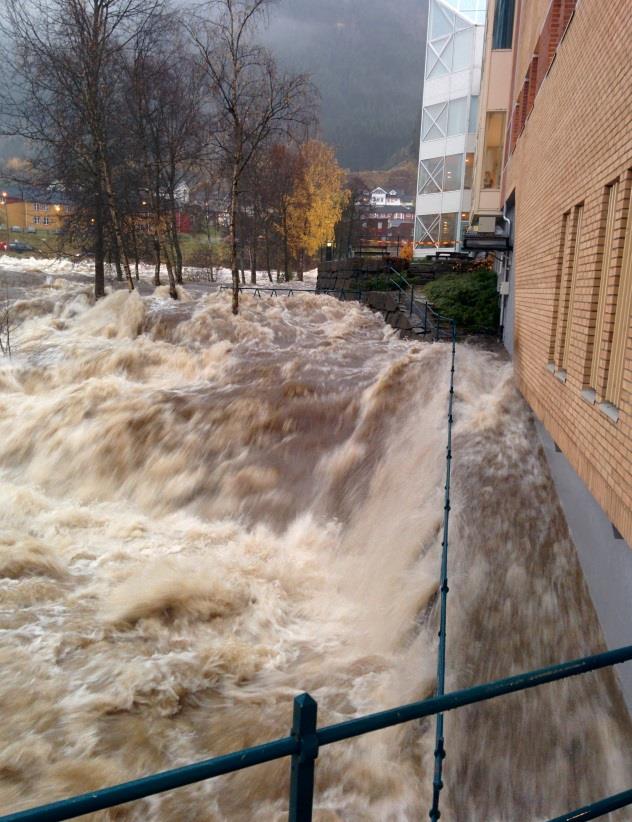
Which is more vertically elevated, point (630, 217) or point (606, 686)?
point (630, 217)

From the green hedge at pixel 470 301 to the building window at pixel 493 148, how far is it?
324 centimetres

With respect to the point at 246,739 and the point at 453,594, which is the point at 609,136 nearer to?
the point at 453,594

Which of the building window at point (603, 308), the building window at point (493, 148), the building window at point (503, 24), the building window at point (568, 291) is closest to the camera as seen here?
the building window at point (603, 308)

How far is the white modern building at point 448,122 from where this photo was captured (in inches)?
1542

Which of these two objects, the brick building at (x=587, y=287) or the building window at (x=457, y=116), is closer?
the brick building at (x=587, y=287)

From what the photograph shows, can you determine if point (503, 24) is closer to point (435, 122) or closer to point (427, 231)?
point (427, 231)

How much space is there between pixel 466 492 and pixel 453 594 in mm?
2236

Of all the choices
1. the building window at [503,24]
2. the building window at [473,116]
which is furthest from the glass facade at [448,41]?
the building window at [503,24]

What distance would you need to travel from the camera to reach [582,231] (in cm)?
663

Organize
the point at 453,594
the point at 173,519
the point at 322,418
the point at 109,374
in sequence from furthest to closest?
the point at 109,374 < the point at 322,418 < the point at 173,519 < the point at 453,594

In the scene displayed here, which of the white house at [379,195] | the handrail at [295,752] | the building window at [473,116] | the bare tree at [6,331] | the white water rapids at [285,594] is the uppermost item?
the white house at [379,195]

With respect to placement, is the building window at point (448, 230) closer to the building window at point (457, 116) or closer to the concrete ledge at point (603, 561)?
the building window at point (457, 116)

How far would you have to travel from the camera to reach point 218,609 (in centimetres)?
679

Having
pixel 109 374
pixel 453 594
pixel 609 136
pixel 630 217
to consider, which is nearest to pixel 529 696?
pixel 453 594
